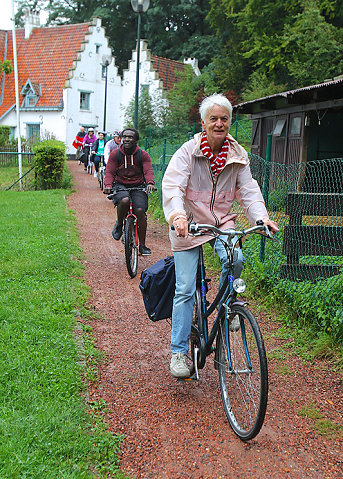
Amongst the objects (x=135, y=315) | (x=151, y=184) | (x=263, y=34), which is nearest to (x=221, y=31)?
(x=263, y=34)

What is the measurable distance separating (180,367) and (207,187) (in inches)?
51.4

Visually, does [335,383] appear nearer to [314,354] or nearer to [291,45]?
[314,354]

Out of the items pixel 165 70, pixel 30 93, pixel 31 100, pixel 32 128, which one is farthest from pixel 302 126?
pixel 32 128

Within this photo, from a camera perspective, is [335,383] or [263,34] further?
[263,34]

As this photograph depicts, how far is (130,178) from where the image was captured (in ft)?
25.0

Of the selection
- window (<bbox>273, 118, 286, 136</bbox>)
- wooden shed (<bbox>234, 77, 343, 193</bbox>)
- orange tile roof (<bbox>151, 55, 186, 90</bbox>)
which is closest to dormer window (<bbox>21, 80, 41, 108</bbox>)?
orange tile roof (<bbox>151, 55, 186, 90</bbox>)

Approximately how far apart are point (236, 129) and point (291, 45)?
438cm

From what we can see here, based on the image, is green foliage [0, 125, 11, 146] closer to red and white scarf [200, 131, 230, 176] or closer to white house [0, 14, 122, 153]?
white house [0, 14, 122, 153]

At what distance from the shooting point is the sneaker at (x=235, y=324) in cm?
334

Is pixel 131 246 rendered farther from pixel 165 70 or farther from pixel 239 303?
pixel 165 70

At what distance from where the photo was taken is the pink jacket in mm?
3627

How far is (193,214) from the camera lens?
3.79m

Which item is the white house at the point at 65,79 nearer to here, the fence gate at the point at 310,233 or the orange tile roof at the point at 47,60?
the orange tile roof at the point at 47,60

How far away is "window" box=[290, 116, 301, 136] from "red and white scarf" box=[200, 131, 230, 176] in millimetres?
13753
